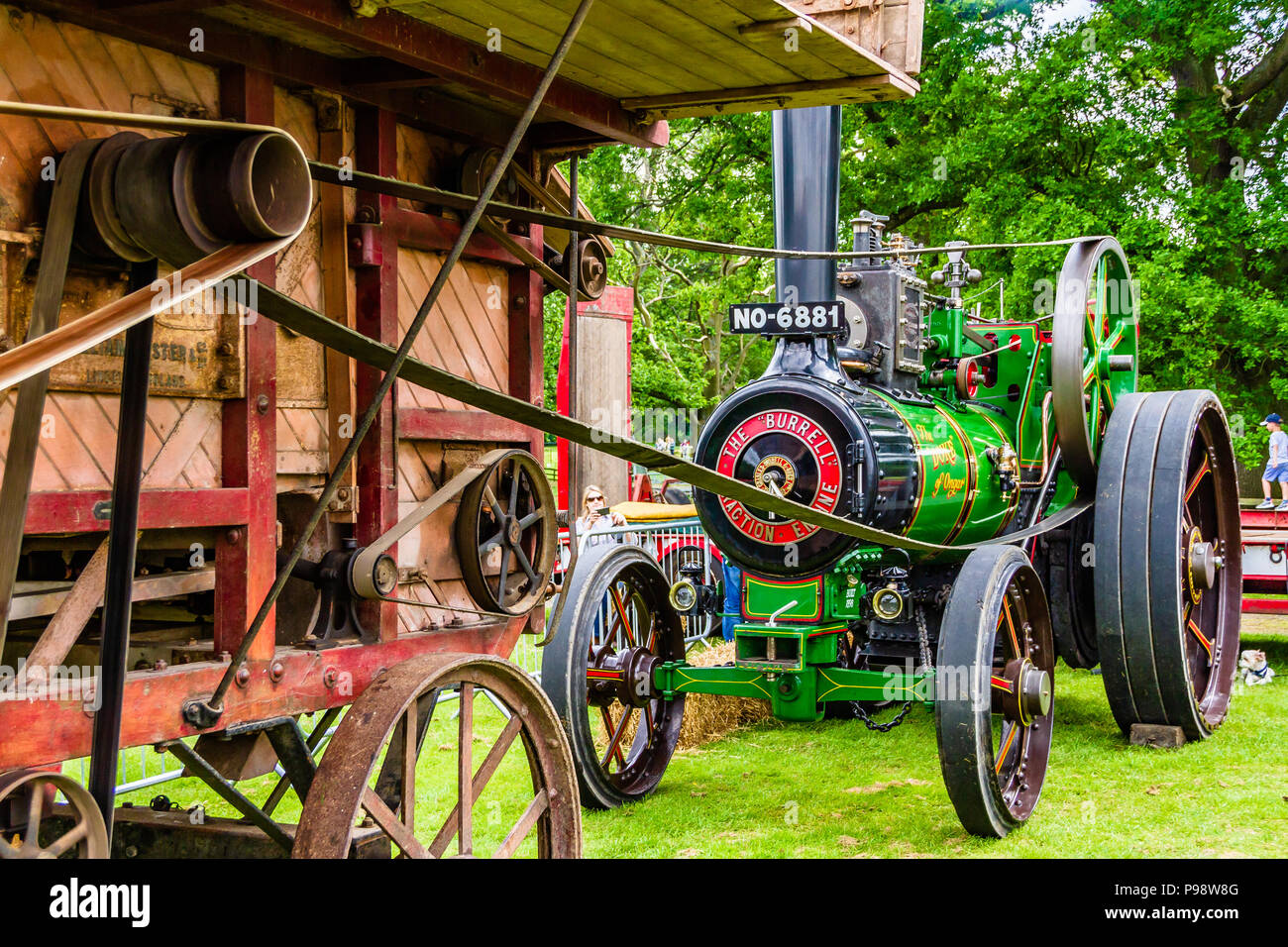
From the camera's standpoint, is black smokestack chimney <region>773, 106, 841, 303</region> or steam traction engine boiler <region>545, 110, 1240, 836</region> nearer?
steam traction engine boiler <region>545, 110, 1240, 836</region>

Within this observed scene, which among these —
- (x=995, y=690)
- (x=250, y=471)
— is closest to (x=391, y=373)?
(x=250, y=471)

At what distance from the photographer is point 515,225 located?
13.8 ft

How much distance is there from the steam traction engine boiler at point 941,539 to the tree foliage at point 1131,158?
17.3ft

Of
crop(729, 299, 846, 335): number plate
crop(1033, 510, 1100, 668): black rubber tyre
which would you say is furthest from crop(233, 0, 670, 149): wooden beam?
crop(1033, 510, 1100, 668): black rubber tyre

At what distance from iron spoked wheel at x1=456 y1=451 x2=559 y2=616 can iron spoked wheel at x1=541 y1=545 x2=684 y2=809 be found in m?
2.00

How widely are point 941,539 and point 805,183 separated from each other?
6.91 ft

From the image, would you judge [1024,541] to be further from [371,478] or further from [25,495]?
[25,495]

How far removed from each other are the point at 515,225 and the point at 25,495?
210cm

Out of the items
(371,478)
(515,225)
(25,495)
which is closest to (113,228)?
(25,495)

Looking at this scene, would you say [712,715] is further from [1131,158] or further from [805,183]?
[1131,158]

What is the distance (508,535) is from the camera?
3.94 metres

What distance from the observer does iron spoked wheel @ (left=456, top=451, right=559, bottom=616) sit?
150 inches

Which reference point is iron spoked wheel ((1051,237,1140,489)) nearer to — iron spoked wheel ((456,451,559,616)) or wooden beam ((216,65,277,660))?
iron spoked wheel ((456,451,559,616))

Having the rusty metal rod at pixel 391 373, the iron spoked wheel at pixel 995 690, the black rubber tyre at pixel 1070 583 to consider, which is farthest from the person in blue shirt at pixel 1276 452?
the rusty metal rod at pixel 391 373
